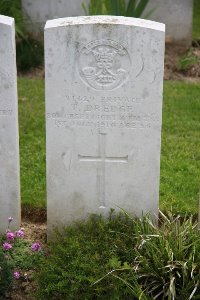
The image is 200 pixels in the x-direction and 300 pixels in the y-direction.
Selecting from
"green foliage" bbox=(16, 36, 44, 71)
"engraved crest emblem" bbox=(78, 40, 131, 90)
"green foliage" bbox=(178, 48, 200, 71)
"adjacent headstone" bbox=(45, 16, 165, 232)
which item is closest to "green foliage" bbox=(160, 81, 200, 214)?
"green foliage" bbox=(178, 48, 200, 71)

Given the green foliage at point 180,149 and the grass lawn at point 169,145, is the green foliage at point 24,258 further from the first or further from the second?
the green foliage at point 180,149

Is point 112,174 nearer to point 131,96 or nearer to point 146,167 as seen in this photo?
point 146,167

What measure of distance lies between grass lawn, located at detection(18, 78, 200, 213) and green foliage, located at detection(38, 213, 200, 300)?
977 mm

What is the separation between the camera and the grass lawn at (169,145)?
5.89 metres

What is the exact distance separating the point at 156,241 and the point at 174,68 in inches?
202

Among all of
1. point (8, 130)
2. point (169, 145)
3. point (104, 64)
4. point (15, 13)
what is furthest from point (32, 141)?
point (15, 13)

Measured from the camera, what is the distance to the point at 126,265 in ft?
14.3

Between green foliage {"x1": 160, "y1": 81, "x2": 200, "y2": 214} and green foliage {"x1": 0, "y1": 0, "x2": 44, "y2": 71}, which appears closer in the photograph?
green foliage {"x1": 160, "y1": 81, "x2": 200, "y2": 214}

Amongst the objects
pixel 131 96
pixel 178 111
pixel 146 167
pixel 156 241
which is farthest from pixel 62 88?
pixel 178 111

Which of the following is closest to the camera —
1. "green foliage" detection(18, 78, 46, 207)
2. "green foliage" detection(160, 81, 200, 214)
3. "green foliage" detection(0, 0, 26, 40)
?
"green foliage" detection(160, 81, 200, 214)

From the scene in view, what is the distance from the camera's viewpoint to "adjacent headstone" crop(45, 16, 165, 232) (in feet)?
15.3

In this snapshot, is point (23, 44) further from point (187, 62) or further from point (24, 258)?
point (24, 258)

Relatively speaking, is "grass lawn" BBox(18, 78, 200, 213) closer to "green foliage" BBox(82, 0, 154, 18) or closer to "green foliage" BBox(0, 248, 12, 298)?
"green foliage" BBox(82, 0, 154, 18)

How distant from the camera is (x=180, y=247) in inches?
177
